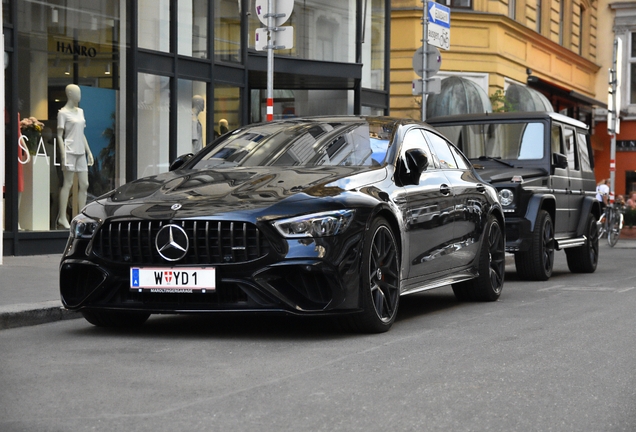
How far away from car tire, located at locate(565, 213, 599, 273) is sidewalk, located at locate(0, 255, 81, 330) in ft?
21.7

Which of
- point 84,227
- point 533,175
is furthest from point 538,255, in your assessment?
point 84,227

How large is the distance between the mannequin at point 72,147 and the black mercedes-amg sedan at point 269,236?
7341 millimetres

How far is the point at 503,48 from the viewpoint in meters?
32.1

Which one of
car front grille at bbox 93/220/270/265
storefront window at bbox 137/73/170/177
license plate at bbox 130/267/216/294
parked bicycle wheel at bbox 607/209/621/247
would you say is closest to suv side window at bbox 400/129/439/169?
car front grille at bbox 93/220/270/265

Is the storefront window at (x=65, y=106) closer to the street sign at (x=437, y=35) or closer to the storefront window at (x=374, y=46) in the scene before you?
the street sign at (x=437, y=35)

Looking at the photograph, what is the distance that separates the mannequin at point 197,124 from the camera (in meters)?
18.2

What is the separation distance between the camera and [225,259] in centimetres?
705

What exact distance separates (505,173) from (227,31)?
7369 millimetres

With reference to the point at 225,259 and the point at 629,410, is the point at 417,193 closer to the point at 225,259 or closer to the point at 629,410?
the point at 225,259

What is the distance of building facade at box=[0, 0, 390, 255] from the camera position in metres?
14.8

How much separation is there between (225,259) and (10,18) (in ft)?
28.0

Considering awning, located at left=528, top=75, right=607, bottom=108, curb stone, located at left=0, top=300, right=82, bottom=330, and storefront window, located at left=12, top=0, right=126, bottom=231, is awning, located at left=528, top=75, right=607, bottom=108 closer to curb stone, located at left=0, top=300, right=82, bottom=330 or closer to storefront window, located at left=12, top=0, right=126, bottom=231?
storefront window, located at left=12, top=0, right=126, bottom=231

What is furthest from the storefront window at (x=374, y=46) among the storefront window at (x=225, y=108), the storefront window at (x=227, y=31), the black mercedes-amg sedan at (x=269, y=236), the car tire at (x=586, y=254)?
the black mercedes-amg sedan at (x=269, y=236)

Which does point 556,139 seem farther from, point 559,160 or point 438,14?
point 438,14
